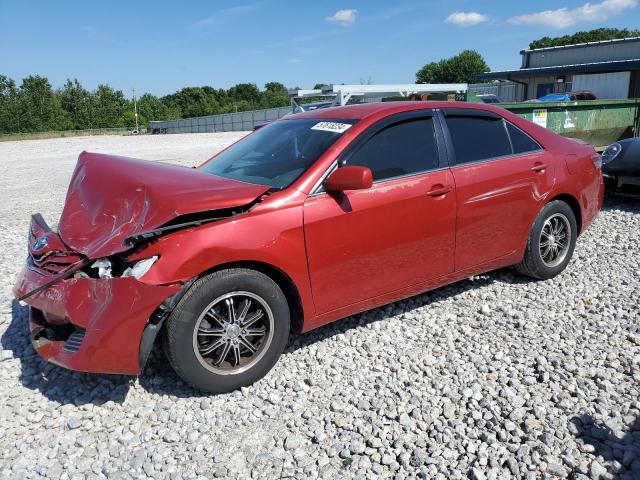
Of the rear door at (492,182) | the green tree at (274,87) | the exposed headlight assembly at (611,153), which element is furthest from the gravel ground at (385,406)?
the green tree at (274,87)

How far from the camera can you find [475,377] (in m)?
3.27

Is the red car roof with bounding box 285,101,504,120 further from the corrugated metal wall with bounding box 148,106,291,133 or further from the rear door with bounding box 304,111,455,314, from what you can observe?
the corrugated metal wall with bounding box 148,106,291,133

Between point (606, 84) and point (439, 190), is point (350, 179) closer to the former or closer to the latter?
point (439, 190)

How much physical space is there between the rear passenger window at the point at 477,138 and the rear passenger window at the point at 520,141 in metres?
0.07

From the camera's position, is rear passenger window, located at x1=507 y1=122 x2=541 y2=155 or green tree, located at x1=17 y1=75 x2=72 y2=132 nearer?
rear passenger window, located at x1=507 y1=122 x2=541 y2=155

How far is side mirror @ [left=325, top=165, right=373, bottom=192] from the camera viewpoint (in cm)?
322

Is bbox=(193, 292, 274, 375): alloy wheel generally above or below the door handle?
below

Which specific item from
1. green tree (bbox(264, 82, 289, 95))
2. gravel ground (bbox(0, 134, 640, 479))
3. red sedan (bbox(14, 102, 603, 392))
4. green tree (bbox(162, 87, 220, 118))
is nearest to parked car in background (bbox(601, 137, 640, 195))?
red sedan (bbox(14, 102, 603, 392))

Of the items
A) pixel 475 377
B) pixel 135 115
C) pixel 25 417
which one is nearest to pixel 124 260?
pixel 25 417

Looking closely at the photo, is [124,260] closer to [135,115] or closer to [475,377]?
[475,377]

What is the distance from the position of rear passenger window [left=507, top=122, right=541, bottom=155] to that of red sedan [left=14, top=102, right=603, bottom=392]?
12 mm

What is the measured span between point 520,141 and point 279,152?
2.13 meters

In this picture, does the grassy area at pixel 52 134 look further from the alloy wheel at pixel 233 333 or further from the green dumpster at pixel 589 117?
the alloy wheel at pixel 233 333

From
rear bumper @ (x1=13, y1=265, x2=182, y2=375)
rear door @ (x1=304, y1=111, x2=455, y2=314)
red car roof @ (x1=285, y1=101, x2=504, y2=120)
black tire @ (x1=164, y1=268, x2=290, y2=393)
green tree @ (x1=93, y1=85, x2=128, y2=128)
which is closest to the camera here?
rear bumper @ (x1=13, y1=265, x2=182, y2=375)
